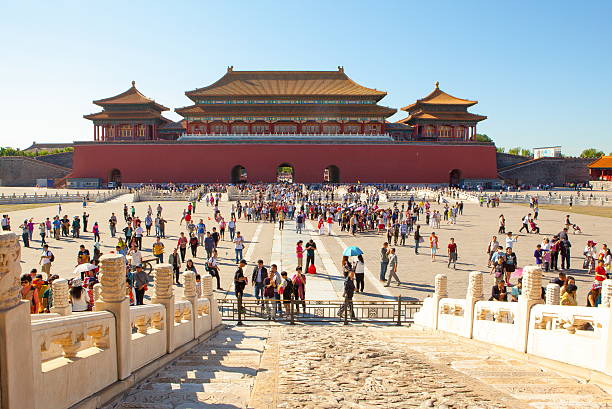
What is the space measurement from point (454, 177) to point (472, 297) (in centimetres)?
4639

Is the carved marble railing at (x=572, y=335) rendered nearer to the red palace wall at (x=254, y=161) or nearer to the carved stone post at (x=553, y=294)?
the carved stone post at (x=553, y=294)

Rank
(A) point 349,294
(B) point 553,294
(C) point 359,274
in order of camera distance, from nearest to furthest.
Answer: (B) point 553,294
(A) point 349,294
(C) point 359,274

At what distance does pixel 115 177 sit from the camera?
5019cm

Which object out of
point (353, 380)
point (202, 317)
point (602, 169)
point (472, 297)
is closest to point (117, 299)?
point (353, 380)

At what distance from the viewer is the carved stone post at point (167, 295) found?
5.67 meters

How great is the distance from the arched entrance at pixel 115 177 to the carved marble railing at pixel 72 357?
160 feet

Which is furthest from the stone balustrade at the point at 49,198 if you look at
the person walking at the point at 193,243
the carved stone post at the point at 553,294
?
the carved stone post at the point at 553,294

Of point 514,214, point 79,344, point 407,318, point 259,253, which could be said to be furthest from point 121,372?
point 514,214

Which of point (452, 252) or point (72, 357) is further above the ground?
point (72, 357)

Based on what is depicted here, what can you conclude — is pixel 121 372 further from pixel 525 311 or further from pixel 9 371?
pixel 525 311

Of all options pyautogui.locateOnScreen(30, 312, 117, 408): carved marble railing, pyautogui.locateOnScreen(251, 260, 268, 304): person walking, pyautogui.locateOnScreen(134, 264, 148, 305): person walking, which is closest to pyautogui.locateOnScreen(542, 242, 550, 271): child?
pyautogui.locateOnScreen(251, 260, 268, 304): person walking

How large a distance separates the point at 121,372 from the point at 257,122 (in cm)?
4752

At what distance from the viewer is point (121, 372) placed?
4.46 meters

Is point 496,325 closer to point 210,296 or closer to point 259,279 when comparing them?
point 210,296
